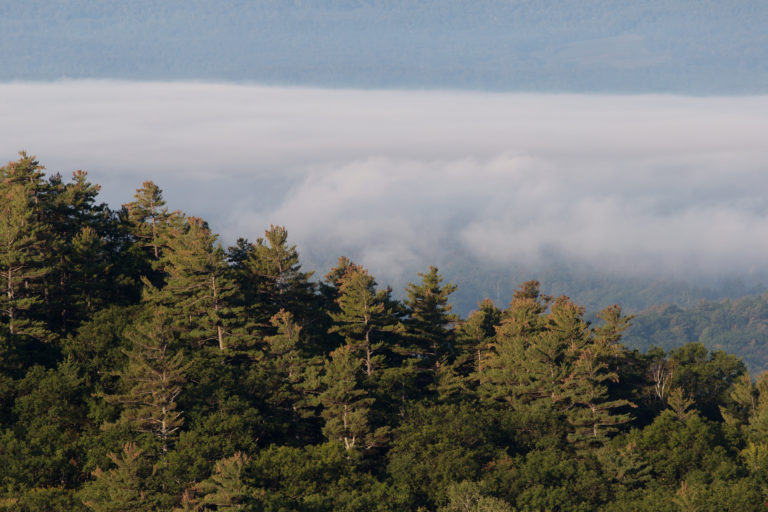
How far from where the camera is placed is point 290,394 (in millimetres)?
77812

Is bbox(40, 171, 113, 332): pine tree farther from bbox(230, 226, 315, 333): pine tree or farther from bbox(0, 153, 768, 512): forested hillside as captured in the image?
bbox(230, 226, 315, 333): pine tree

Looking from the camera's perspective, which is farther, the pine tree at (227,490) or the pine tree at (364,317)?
the pine tree at (364,317)

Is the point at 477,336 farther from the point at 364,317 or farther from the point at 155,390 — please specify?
the point at 155,390

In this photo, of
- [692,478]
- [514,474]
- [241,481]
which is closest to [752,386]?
[692,478]

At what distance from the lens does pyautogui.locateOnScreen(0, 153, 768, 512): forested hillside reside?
65.2m

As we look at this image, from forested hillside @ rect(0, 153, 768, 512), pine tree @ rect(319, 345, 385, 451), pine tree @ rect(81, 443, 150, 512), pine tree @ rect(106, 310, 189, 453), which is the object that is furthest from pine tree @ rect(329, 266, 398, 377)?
pine tree @ rect(81, 443, 150, 512)

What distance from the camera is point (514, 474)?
7088cm

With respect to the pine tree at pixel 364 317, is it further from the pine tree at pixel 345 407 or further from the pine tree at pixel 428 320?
the pine tree at pixel 345 407

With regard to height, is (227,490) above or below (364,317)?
below

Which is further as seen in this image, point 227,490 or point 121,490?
point 227,490

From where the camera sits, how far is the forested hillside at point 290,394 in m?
65.2

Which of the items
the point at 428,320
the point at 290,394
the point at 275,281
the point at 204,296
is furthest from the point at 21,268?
the point at 428,320

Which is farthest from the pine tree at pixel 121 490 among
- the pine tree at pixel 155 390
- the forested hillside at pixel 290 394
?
the pine tree at pixel 155 390

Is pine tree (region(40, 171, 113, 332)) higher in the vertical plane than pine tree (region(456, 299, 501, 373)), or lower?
higher
